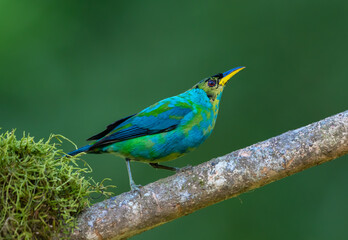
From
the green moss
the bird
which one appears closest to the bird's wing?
the bird

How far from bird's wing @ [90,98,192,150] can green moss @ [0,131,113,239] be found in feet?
3.19

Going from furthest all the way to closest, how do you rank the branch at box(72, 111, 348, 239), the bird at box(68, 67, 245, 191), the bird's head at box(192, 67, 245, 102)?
1. the bird's head at box(192, 67, 245, 102)
2. the bird at box(68, 67, 245, 191)
3. the branch at box(72, 111, 348, 239)

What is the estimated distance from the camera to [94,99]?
6625 millimetres

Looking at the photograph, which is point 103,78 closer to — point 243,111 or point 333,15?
point 243,111

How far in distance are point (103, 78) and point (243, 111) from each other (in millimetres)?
2006

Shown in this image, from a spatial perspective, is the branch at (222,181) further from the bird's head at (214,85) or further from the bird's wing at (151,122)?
the bird's head at (214,85)

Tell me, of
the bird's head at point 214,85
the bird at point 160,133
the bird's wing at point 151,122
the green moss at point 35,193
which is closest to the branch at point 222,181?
the green moss at point 35,193

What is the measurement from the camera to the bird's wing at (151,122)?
3.86 metres

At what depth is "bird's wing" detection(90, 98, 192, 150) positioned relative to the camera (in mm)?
3859

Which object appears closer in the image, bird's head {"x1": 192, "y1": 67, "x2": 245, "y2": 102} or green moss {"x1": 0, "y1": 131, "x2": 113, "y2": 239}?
green moss {"x1": 0, "y1": 131, "x2": 113, "y2": 239}

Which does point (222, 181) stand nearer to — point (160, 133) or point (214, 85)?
point (160, 133)

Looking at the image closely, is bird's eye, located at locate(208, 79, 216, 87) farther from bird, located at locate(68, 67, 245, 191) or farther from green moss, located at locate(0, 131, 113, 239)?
green moss, located at locate(0, 131, 113, 239)

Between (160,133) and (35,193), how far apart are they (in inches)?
56.3

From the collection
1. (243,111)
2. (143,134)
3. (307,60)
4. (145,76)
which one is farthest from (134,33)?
(143,134)
